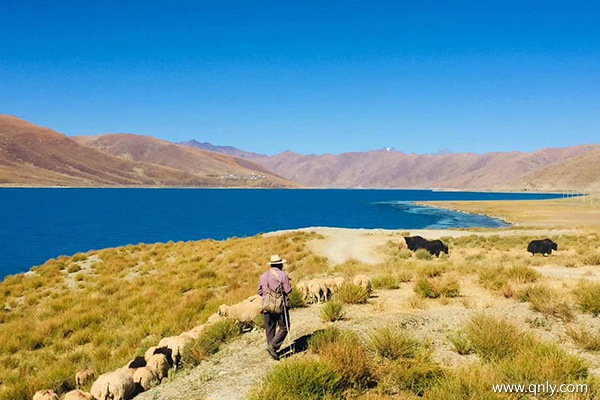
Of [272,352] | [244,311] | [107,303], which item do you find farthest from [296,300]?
[107,303]

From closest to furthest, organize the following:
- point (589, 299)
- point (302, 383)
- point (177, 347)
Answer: point (302, 383) → point (177, 347) → point (589, 299)

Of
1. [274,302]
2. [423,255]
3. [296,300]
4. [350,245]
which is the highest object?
[274,302]

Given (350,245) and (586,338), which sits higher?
(586,338)

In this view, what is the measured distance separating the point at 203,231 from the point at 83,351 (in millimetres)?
51092

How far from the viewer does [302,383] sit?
641 cm

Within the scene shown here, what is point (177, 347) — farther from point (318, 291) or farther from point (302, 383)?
point (318, 291)

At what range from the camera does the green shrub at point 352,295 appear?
40.0 feet

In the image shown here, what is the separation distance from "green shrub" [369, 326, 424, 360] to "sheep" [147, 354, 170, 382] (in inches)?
183

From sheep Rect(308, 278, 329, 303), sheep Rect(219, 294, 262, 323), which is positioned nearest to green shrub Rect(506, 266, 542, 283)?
sheep Rect(308, 278, 329, 303)

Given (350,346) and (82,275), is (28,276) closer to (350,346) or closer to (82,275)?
(82,275)

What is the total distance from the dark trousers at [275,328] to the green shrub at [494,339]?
403 centimetres

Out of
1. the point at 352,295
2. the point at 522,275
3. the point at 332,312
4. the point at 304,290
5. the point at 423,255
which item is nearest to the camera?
the point at 332,312

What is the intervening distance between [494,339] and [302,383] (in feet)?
13.9

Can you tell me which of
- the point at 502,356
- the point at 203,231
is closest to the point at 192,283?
the point at 502,356
